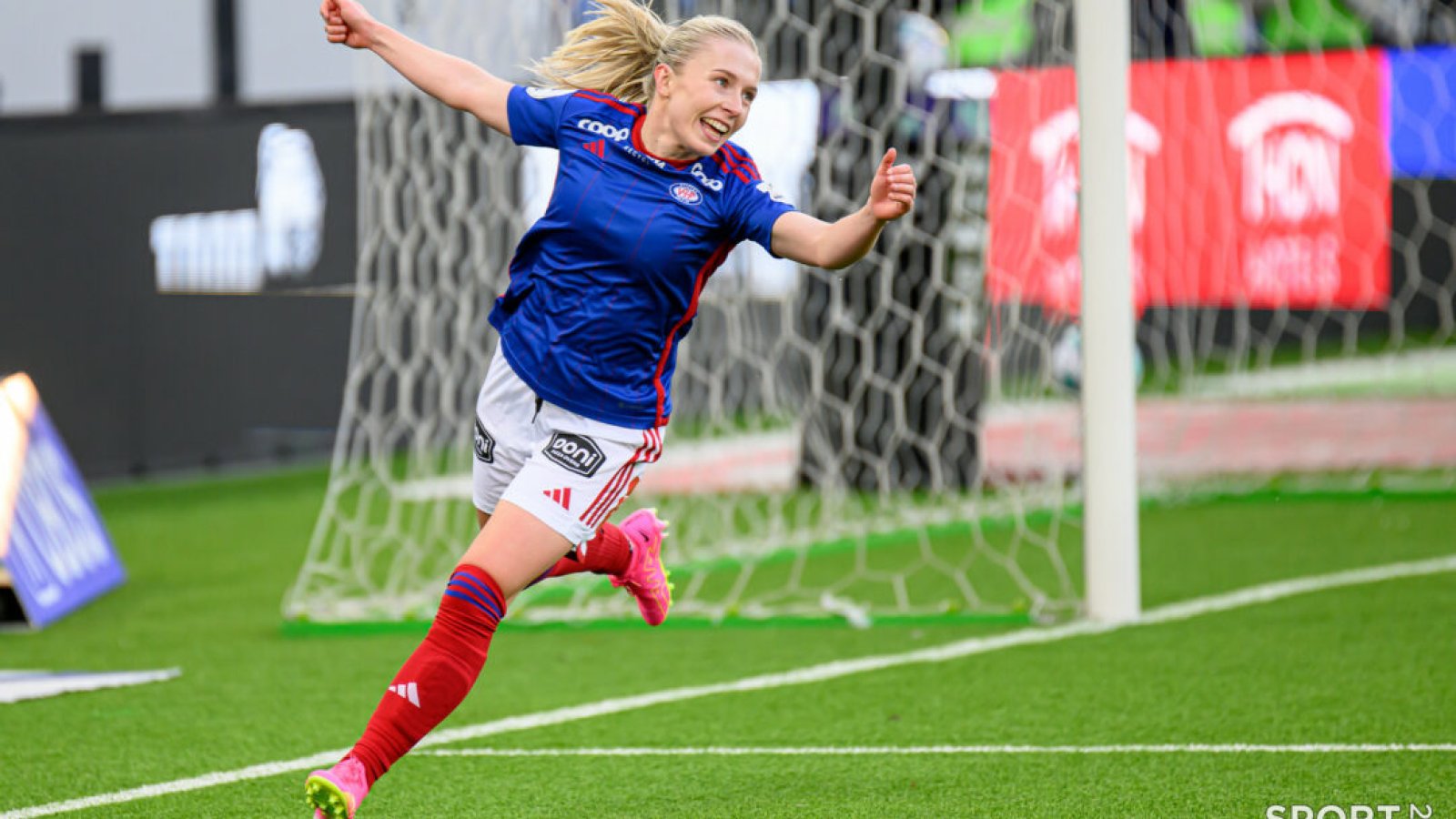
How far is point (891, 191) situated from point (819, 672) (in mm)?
2107

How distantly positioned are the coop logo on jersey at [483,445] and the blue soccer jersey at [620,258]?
16 centimetres

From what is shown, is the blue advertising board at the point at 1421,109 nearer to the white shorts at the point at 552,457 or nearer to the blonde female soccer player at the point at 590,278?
the blonde female soccer player at the point at 590,278

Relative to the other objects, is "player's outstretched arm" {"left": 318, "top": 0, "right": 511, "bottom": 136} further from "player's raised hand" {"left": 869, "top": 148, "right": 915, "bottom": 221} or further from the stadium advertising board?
the stadium advertising board

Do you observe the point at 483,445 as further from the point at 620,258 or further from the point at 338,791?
the point at 338,791

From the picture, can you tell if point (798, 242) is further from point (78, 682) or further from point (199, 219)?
point (199, 219)

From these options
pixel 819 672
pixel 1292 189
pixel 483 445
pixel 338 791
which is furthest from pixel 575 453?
pixel 1292 189

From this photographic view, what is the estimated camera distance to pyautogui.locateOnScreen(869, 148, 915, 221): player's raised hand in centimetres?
289

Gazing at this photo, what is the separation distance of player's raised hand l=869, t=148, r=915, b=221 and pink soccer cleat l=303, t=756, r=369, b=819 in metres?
1.24

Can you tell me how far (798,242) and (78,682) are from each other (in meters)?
2.62

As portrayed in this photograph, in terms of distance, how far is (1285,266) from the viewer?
1034cm

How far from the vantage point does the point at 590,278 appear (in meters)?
3.34

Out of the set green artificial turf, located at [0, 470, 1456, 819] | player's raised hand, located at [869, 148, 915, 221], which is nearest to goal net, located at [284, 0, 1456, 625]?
green artificial turf, located at [0, 470, 1456, 819]

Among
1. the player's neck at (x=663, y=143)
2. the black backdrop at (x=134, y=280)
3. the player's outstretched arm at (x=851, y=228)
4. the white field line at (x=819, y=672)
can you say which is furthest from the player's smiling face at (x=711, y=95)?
the black backdrop at (x=134, y=280)

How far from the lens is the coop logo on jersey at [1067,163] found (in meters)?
5.72
